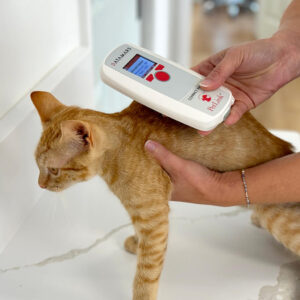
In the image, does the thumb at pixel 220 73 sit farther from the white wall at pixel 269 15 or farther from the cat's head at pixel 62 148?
the white wall at pixel 269 15

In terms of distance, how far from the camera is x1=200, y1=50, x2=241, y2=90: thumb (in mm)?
777

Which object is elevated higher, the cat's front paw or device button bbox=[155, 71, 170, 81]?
device button bbox=[155, 71, 170, 81]

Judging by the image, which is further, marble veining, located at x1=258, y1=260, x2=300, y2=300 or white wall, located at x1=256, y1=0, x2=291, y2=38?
white wall, located at x1=256, y1=0, x2=291, y2=38

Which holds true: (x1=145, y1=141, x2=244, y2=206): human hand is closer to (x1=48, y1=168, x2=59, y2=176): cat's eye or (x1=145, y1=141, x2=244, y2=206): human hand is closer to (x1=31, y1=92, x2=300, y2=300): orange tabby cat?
(x1=31, y1=92, x2=300, y2=300): orange tabby cat

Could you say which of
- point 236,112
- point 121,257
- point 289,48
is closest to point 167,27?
point 289,48

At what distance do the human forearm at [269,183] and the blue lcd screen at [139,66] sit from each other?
0.25 meters

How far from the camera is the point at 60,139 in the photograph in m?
0.73

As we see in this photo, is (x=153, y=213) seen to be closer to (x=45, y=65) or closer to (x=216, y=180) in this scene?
(x=216, y=180)

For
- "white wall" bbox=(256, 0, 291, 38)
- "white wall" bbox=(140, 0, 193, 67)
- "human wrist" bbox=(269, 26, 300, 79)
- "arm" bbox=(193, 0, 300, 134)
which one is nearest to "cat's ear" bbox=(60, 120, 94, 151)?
"arm" bbox=(193, 0, 300, 134)

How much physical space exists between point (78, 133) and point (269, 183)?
14.3 inches

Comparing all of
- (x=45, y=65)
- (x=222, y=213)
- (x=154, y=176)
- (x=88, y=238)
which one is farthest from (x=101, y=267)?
(x=45, y=65)

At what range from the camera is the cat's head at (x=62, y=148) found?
733 mm

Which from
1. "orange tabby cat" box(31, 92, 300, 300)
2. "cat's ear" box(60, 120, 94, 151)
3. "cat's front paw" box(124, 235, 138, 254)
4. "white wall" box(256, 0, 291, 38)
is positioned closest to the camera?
"cat's ear" box(60, 120, 94, 151)

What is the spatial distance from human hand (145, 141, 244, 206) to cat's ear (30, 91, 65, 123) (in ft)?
0.63
